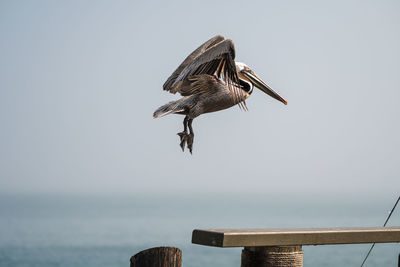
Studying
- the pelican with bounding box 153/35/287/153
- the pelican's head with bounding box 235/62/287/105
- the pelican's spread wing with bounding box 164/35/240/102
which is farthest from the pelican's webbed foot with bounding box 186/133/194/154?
the pelican's head with bounding box 235/62/287/105

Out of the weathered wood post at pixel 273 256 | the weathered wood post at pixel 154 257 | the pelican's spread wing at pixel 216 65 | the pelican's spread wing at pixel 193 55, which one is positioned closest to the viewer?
the weathered wood post at pixel 154 257

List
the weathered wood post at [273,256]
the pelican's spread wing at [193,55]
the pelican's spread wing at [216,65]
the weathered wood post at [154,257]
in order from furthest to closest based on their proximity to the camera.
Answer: the pelican's spread wing at [193,55], the pelican's spread wing at [216,65], the weathered wood post at [273,256], the weathered wood post at [154,257]

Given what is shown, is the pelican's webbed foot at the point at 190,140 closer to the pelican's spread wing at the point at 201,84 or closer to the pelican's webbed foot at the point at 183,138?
the pelican's webbed foot at the point at 183,138

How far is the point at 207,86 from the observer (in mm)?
3238

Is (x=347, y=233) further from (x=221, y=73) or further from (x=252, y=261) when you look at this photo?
(x=221, y=73)

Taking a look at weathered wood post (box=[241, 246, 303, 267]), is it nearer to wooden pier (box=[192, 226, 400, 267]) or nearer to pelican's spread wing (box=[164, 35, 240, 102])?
wooden pier (box=[192, 226, 400, 267])

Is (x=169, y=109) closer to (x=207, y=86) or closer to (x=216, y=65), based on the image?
(x=207, y=86)

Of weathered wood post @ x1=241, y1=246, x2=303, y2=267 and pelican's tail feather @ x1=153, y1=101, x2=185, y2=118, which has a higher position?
pelican's tail feather @ x1=153, y1=101, x2=185, y2=118

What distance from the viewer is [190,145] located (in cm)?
319

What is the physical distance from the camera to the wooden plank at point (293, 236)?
2596 millimetres

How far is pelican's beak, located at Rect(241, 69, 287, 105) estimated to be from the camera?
135 inches

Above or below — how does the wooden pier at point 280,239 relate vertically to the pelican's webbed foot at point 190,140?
below

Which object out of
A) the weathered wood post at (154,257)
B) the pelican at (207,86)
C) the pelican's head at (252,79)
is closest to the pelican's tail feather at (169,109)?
the pelican at (207,86)

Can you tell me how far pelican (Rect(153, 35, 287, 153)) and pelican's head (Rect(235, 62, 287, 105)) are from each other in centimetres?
5
